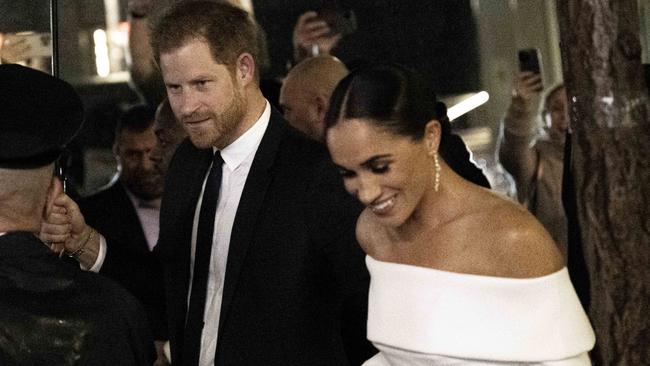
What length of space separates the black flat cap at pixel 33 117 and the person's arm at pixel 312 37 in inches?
101

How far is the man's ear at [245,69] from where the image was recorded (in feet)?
10.5

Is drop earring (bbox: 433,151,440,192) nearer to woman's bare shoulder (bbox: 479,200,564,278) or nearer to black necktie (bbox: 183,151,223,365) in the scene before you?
woman's bare shoulder (bbox: 479,200,564,278)

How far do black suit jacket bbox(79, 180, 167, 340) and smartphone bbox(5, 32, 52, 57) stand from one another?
0.63 metres

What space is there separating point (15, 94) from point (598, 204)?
1.49 meters

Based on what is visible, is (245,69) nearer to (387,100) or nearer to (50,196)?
(387,100)

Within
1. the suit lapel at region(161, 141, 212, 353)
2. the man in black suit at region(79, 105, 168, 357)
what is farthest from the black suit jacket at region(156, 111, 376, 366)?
the man in black suit at region(79, 105, 168, 357)

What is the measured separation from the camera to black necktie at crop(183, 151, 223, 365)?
10.5 ft

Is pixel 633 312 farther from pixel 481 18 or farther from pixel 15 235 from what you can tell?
pixel 481 18

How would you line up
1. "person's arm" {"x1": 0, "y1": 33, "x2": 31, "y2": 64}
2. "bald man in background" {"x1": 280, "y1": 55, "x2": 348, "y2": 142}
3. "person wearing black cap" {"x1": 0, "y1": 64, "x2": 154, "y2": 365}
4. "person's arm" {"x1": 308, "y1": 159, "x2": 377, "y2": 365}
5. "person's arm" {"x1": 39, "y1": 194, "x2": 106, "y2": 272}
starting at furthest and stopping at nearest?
"bald man in background" {"x1": 280, "y1": 55, "x2": 348, "y2": 142}, "person's arm" {"x1": 0, "y1": 33, "x2": 31, "y2": 64}, "person's arm" {"x1": 39, "y1": 194, "x2": 106, "y2": 272}, "person's arm" {"x1": 308, "y1": 159, "x2": 377, "y2": 365}, "person wearing black cap" {"x1": 0, "y1": 64, "x2": 154, "y2": 365}

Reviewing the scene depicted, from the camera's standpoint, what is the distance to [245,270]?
3119mm

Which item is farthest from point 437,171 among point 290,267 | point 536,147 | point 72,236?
point 536,147

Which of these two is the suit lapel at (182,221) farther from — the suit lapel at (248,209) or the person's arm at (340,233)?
the person's arm at (340,233)

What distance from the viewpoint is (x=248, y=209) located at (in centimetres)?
314

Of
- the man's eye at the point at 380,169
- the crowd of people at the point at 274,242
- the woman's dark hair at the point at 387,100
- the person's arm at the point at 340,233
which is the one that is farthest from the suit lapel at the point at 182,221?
the man's eye at the point at 380,169
